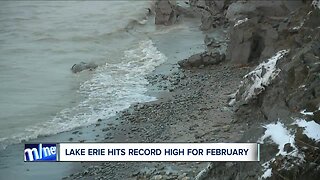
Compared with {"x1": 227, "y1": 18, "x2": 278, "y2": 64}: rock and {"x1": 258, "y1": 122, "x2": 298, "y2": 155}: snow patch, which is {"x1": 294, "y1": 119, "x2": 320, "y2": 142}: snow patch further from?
{"x1": 227, "y1": 18, "x2": 278, "y2": 64}: rock

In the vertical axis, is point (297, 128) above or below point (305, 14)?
below

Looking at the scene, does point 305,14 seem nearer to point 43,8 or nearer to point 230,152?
point 230,152

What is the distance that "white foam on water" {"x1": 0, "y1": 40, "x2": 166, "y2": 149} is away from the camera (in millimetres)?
16375

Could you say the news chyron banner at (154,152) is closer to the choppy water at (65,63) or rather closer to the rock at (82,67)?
the choppy water at (65,63)

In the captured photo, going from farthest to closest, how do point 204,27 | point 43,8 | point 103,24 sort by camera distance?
point 43,8 → point 103,24 → point 204,27

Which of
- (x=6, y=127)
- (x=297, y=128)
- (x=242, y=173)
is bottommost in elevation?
(x=6, y=127)

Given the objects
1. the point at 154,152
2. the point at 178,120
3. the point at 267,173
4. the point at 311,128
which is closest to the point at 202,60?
the point at 178,120

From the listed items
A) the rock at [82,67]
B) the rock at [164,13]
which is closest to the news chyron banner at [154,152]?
the rock at [82,67]

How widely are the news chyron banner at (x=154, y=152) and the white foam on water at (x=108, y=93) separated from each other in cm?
636

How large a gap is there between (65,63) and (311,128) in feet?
56.2

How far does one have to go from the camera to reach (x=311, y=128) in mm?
8984

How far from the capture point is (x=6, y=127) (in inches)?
653

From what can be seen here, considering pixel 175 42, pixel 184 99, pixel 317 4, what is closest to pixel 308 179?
pixel 184 99

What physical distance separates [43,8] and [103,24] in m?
6.51
